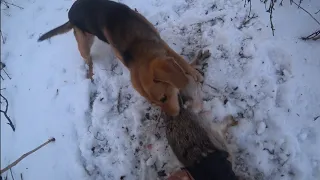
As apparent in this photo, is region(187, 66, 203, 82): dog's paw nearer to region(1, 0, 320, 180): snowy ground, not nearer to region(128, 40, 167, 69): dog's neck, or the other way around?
region(1, 0, 320, 180): snowy ground

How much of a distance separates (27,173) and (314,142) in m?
3.41

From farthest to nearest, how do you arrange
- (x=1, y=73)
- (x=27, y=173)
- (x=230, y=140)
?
1. (x=1, y=73)
2. (x=27, y=173)
3. (x=230, y=140)

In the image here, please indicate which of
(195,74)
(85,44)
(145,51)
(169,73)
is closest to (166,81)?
(169,73)

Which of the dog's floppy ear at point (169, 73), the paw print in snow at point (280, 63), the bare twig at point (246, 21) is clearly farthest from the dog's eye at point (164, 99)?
the bare twig at point (246, 21)

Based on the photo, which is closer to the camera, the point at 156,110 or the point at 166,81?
the point at 166,81

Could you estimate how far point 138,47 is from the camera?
11.1ft

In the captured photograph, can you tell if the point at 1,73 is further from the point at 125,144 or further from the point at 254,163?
the point at 254,163

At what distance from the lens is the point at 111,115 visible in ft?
13.0

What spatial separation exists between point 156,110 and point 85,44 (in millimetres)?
1299

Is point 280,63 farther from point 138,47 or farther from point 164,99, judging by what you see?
point 138,47

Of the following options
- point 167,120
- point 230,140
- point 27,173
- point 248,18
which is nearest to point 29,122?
point 27,173

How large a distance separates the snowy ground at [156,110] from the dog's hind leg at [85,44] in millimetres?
105

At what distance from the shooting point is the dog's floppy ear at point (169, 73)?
293cm

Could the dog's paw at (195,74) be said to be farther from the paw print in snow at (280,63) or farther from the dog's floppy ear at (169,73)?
the paw print in snow at (280,63)
